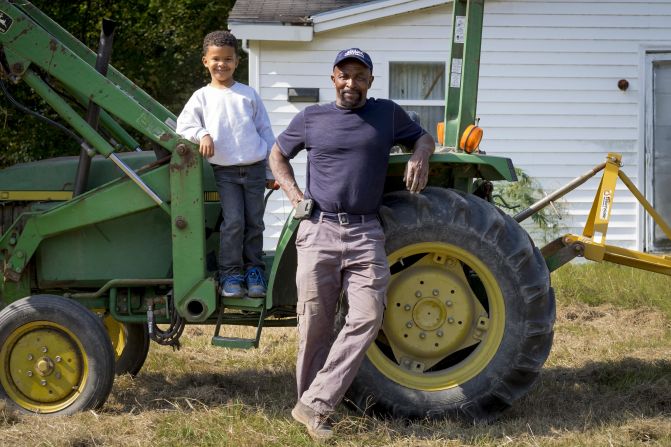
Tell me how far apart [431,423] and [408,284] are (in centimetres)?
73

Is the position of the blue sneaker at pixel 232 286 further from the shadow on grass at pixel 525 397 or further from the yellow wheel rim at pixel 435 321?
the yellow wheel rim at pixel 435 321

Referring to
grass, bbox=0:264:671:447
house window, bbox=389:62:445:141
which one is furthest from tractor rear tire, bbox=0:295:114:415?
house window, bbox=389:62:445:141

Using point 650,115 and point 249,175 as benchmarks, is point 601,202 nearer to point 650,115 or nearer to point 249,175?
point 249,175

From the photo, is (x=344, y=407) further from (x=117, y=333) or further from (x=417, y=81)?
(x=417, y=81)

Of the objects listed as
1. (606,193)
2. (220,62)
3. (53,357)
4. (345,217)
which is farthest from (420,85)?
(53,357)

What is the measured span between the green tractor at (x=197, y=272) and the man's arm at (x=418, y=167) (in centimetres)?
15

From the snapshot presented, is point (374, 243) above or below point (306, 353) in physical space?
above

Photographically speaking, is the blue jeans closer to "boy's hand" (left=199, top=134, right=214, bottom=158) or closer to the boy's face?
"boy's hand" (left=199, top=134, right=214, bottom=158)

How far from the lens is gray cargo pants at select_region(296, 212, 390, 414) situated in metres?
4.97

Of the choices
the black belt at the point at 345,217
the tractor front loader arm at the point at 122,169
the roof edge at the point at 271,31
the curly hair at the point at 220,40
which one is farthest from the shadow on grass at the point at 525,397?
the roof edge at the point at 271,31

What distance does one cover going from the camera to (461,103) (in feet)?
18.0

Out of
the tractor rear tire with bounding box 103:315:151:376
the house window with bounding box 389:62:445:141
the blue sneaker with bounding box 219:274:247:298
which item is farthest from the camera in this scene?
the house window with bounding box 389:62:445:141

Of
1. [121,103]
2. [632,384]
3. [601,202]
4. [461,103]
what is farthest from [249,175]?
[632,384]

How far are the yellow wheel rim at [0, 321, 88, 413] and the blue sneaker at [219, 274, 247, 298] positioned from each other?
83 cm
